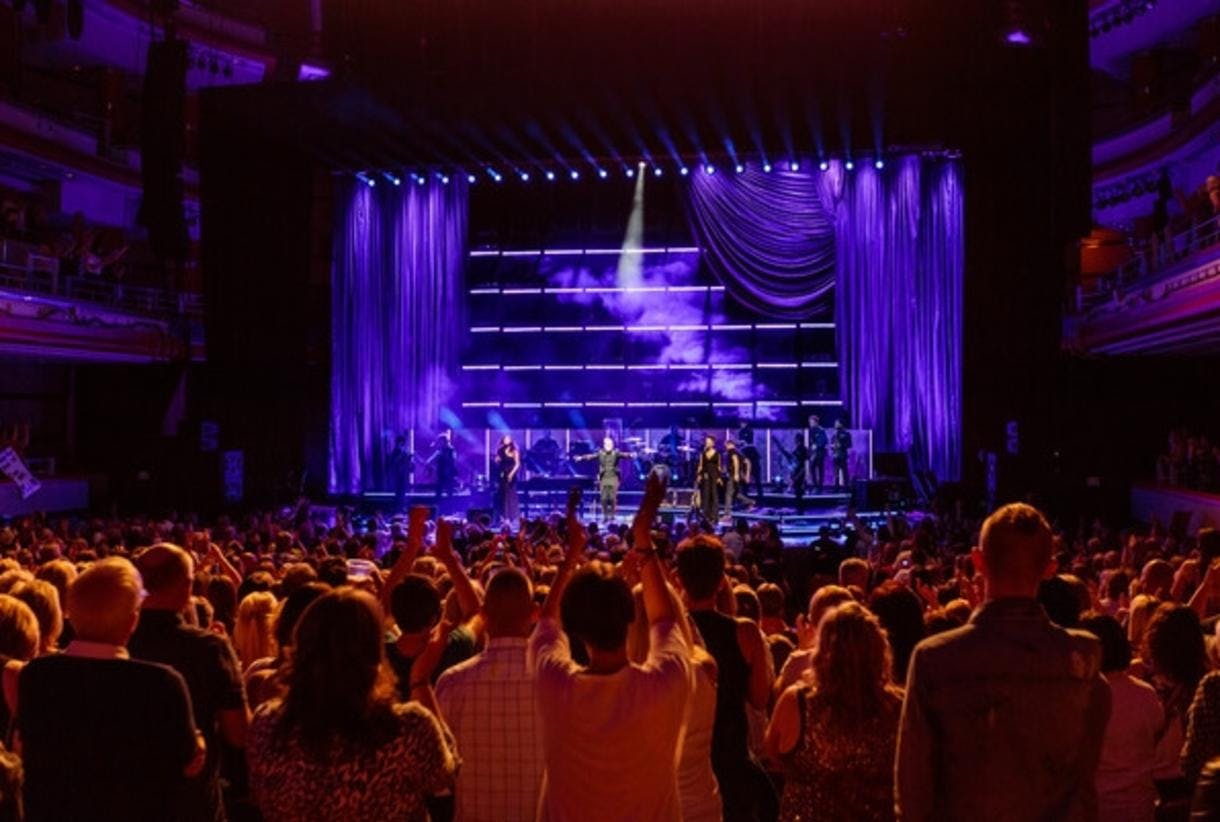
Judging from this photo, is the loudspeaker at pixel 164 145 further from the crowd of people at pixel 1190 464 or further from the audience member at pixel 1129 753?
the audience member at pixel 1129 753

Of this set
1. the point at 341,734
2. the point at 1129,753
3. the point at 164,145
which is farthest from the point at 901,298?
the point at 341,734

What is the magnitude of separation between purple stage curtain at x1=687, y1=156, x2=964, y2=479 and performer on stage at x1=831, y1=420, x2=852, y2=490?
46.7 inches

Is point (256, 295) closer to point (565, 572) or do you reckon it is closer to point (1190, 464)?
point (1190, 464)

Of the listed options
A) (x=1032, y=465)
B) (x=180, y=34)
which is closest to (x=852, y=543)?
(x=1032, y=465)

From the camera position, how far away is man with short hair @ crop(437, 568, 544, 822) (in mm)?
3359

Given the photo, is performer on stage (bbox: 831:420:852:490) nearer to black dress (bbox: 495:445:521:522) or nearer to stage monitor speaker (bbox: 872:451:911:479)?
stage monitor speaker (bbox: 872:451:911:479)

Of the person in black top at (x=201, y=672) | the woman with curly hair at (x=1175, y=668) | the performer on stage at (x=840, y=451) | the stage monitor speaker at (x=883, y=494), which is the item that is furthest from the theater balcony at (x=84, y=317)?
the woman with curly hair at (x=1175, y=668)

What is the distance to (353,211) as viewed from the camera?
2394 cm

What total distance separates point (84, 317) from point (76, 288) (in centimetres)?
87

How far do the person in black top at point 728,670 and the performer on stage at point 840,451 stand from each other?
1678 cm

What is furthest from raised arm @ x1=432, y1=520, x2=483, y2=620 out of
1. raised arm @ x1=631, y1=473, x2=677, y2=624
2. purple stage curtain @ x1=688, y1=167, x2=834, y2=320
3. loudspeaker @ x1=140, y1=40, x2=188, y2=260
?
purple stage curtain @ x1=688, y1=167, x2=834, y2=320

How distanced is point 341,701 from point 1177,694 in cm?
287

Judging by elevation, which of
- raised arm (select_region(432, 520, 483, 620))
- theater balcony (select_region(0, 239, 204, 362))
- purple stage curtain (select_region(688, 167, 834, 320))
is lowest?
raised arm (select_region(432, 520, 483, 620))

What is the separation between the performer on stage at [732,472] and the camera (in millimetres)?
19312
